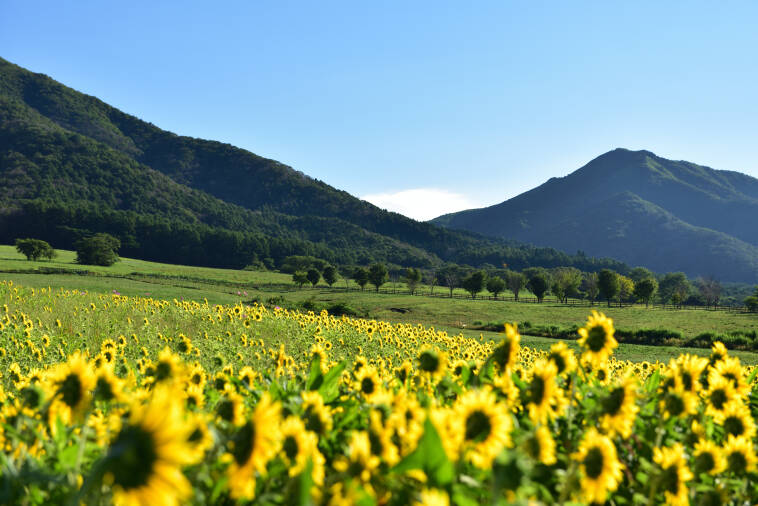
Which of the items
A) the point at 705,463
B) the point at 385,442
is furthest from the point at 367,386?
the point at 705,463

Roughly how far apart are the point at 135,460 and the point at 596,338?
263 cm

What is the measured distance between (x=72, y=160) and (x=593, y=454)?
9588 inches

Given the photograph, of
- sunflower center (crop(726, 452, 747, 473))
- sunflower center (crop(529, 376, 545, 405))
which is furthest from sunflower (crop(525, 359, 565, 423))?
sunflower center (crop(726, 452, 747, 473))

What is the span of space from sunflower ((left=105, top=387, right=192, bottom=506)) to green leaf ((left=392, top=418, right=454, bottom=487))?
72cm

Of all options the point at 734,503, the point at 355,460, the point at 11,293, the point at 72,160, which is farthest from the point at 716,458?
the point at 72,160

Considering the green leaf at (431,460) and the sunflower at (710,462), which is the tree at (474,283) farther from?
the green leaf at (431,460)

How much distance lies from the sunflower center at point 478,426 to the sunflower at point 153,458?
3.27 feet

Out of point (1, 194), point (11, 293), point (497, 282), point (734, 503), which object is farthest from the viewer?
point (1, 194)

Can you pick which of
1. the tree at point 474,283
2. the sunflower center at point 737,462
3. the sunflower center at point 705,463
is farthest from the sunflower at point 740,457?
the tree at point 474,283

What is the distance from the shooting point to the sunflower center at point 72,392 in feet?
6.04

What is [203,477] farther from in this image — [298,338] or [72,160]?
[72,160]

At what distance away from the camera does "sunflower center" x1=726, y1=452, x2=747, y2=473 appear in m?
2.10

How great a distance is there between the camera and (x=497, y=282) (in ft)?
359

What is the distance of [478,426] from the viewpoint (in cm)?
161
